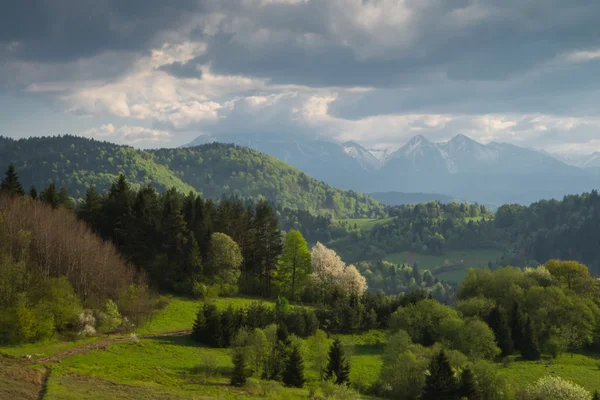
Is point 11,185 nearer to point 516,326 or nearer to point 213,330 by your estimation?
point 213,330

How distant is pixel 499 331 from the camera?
86.8 meters

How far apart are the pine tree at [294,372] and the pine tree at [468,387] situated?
18347 mm

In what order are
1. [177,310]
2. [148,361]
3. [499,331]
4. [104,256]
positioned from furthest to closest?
1. [499,331]
2. [177,310]
3. [104,256]
4. [148,361]

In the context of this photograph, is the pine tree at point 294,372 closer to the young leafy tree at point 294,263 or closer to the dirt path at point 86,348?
the dirt path at point 86,348

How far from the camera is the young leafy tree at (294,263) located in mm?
104750

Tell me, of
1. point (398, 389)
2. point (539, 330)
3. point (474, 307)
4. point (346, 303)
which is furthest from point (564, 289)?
point (398, 389)

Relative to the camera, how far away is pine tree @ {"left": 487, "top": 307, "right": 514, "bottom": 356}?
86188mm

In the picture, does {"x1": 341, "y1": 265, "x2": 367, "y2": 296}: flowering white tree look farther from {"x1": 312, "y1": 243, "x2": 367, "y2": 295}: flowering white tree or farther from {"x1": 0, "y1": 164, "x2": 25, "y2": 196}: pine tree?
{"x1": 0, "y1": 164, "x2": 25, "y2": 196}: pine tree

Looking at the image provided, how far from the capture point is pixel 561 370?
3017 inches

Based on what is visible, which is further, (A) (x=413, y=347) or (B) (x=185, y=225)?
(B) (x=185, y=225)

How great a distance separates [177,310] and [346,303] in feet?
102

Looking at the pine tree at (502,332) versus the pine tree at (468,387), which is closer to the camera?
the pine tree at (468,387)

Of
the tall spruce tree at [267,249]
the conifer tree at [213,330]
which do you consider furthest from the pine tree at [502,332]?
the conifer tree at [213,330]

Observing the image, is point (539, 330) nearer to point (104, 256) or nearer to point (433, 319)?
point (433, 319)
